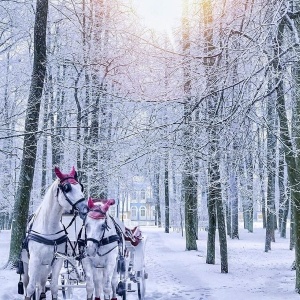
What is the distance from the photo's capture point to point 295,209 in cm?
1019

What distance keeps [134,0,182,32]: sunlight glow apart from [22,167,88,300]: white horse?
574 cm

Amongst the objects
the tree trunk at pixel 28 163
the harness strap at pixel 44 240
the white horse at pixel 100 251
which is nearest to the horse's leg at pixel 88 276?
the white horse at pixel 100 251

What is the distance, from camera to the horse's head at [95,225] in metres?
7.77

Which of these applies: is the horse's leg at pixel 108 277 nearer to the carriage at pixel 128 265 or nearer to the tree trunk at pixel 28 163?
the carriage at pixel 128 265

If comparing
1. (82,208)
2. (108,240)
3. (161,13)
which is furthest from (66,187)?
(161,13)

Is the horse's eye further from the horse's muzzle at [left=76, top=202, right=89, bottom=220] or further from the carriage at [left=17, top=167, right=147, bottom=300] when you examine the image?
the horse's muzzle at [left=76, top=202, right=89, bottom=220]

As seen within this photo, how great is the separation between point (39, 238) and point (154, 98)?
3.82 metres

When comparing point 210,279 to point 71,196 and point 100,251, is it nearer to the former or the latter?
point 100,251

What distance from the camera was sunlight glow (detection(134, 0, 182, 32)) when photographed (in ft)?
38.4

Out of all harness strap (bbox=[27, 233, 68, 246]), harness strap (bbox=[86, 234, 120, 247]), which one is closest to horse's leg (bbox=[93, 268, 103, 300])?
harness strap (bbox=[86, 234, 120, 247])

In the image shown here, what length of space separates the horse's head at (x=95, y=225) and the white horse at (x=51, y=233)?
523mm

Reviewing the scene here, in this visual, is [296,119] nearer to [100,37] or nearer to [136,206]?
[100,37]

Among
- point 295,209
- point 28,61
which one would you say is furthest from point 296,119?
point 28,61

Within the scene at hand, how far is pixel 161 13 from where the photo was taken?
39.9 ft
